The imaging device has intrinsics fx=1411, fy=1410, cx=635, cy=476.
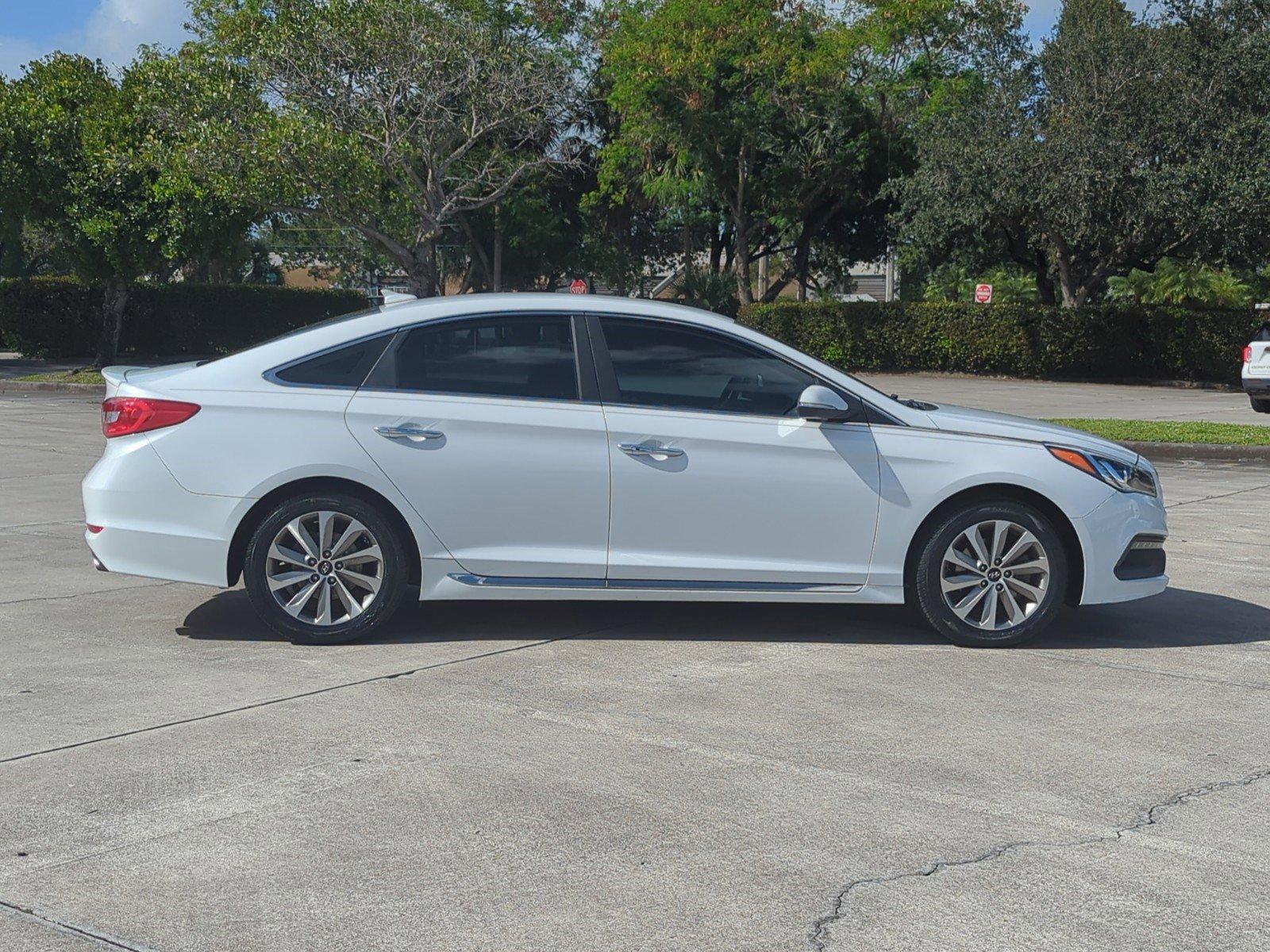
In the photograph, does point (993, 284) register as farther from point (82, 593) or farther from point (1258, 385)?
point (82, 593)

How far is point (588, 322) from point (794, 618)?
1947mm

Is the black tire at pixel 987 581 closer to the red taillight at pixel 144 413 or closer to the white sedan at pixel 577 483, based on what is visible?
the white sedan at pixel 577 483

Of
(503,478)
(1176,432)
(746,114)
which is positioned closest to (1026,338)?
(746,114)

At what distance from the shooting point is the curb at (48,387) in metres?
27.3

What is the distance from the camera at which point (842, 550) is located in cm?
677

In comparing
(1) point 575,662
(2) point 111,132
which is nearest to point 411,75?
(2) point 111,132

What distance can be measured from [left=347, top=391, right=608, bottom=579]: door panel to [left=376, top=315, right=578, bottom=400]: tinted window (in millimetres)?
138

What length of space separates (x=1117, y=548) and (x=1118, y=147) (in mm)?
24595

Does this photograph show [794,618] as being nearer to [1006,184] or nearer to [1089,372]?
[1006,184]

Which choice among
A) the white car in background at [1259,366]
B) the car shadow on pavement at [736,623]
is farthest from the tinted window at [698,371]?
the white car in background at [1259,366]

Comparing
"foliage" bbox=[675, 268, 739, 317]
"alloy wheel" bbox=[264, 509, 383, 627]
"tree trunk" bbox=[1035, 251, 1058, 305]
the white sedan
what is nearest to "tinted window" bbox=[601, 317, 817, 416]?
the white sedan

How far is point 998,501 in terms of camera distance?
22.4 feet

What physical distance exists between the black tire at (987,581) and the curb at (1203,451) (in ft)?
34.0

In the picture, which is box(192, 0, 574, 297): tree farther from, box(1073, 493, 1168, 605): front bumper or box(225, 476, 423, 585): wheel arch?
box(1073, 493, 1168, 605): front bumper
